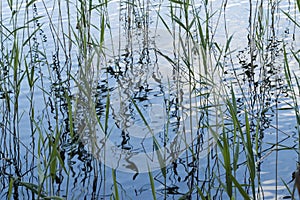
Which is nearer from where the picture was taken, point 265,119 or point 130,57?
point 265,119

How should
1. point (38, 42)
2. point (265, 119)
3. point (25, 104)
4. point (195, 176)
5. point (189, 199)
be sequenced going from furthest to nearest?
1. point (38, 42)
2. point (25, 104)
3. point (265, 119)
4. point (195, 176)
5. point (189, 199)

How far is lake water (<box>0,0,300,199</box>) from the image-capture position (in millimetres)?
2348

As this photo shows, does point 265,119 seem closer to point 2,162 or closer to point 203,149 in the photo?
point 203,149

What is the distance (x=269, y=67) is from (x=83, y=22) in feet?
5.17

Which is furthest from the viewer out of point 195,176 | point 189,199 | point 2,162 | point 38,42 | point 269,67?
point 38,42

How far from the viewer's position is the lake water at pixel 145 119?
235cm

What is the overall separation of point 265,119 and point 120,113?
0.81 m

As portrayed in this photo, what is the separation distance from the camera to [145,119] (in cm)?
298

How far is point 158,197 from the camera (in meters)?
2.40

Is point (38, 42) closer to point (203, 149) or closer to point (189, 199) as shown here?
point (203, 149)

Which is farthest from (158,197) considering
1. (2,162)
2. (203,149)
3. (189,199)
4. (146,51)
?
(146,51)

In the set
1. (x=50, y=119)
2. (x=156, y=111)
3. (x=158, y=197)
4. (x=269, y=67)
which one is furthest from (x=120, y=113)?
(x=269, y=67)

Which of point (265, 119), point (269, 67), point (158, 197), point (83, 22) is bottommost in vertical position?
point (158, 197)

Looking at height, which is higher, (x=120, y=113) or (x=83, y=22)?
(x=83, y=22)
